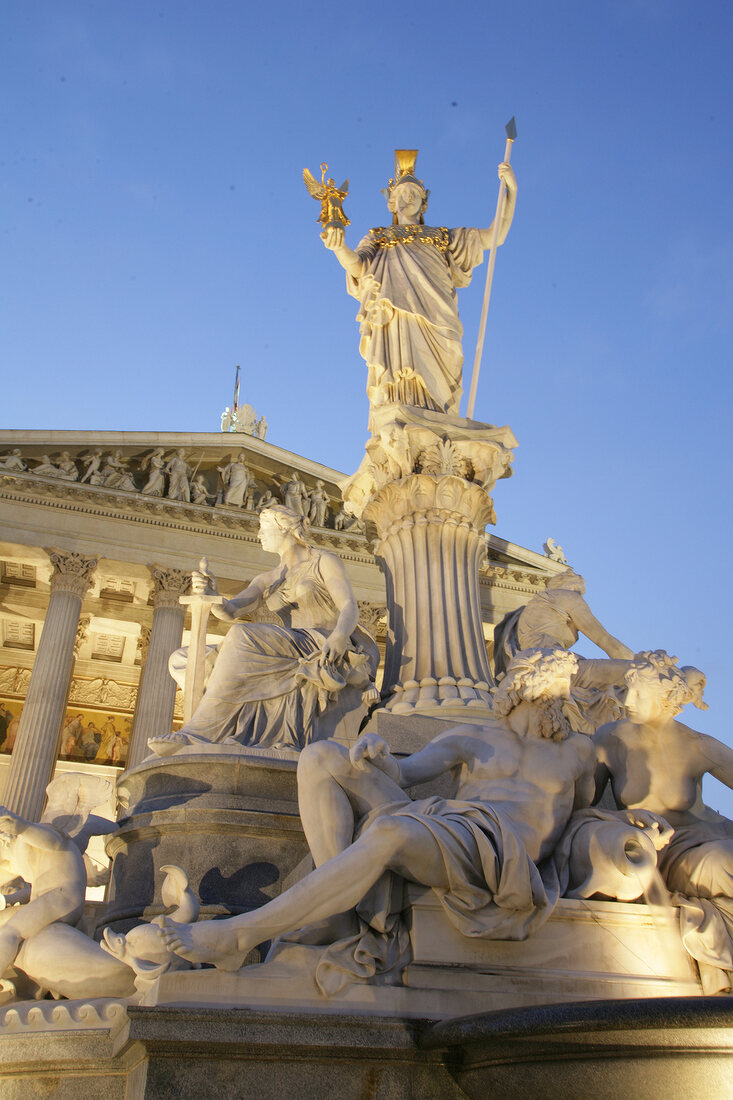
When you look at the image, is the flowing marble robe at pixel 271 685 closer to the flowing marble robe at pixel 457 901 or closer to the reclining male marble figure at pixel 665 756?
the reclining male marble figure at pixel 665 756

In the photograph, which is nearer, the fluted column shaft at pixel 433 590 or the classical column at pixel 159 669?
the fluted column shaft at pixel 433 590

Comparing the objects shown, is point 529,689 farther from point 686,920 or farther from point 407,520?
point 407,520

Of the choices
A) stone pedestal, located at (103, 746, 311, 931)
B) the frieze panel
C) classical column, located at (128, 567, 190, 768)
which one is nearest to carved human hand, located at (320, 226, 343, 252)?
stone pedestal, located at (103, 746, 311, 931)

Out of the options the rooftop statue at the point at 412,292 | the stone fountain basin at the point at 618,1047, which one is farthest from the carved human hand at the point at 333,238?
the stone fountain basin at the point at 618,1047

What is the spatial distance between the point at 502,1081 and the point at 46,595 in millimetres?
26544

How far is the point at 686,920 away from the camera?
3.53 metres

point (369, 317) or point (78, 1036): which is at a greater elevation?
point (369, 317)

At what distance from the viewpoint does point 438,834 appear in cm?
325

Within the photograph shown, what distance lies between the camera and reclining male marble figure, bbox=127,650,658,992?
3.05m

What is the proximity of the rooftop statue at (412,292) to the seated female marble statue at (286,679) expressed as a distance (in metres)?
2.06

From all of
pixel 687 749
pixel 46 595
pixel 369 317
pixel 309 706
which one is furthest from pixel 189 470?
pixel 687 749

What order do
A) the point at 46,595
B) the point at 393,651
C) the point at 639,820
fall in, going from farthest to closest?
the point at 46,595 < the point at 393,651 < the point at 639,820

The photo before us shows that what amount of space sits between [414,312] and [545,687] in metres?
4.64

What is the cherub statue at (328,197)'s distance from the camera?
852 centimetres
